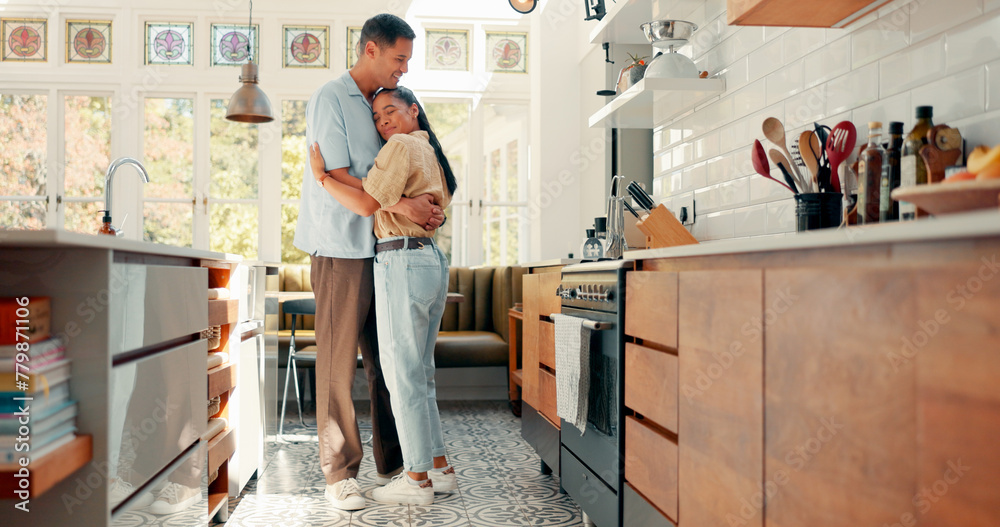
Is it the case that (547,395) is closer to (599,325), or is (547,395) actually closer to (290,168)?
(599,325)

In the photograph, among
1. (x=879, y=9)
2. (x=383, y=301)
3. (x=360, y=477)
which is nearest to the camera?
(x=879, y=9)

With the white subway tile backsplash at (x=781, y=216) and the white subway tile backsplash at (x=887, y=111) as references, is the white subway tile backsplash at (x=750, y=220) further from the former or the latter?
the white subway tile backsplash at (x=887, y=111)

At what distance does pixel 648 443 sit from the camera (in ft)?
6.00

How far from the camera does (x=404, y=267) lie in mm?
2553

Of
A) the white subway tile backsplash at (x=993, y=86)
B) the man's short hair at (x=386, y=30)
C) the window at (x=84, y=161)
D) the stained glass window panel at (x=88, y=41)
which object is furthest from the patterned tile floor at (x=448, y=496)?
the stained glass window panel at (x=88, y=41)

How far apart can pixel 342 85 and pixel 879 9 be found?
1.71 meters

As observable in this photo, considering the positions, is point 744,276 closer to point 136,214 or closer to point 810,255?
point 810,255

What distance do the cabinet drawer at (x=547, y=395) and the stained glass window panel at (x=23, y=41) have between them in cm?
509

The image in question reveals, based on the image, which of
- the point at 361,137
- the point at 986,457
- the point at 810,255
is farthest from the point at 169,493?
the point at 986,457

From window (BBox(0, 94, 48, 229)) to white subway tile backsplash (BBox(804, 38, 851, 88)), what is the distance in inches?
226

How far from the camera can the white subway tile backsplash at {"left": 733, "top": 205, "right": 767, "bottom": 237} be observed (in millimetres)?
2264

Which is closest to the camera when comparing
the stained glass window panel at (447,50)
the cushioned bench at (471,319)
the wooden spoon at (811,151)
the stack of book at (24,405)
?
the stack of book at (24,405)

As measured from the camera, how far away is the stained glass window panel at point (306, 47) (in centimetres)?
591

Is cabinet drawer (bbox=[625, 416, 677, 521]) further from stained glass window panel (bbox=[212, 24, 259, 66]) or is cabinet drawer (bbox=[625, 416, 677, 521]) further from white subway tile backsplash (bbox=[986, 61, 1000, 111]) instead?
stained glass window panel (bbox=[212, 24, 259, 66])
